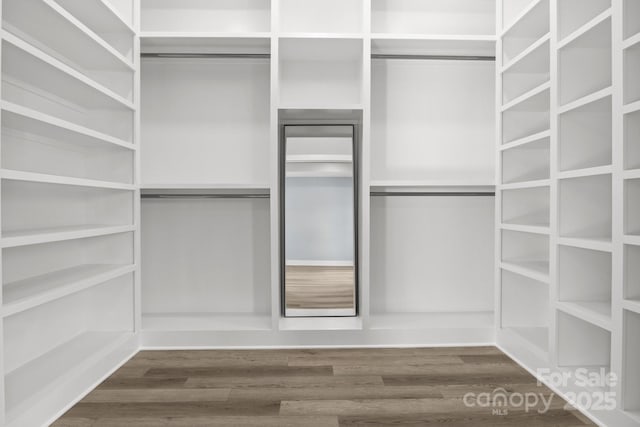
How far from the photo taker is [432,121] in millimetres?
2895

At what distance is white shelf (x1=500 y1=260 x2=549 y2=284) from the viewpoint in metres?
2.12

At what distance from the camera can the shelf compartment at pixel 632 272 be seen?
1547mm

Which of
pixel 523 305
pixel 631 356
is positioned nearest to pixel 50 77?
pixel 631 356

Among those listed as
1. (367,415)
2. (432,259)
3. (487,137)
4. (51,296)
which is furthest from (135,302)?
(487,137)

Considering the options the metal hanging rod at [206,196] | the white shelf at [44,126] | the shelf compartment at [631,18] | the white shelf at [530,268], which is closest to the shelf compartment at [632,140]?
the shelf compartment at [631,18]

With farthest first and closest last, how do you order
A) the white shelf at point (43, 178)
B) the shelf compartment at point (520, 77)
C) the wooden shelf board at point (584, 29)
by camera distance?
1. the shelf compartment at point (520, 77)
2. the wooden shelf board at point (584, 29)
3. the white shelf at point (43, 178)

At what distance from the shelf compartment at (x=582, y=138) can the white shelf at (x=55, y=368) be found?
7.40 ft

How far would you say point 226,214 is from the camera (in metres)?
2.87

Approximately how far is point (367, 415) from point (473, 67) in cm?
220

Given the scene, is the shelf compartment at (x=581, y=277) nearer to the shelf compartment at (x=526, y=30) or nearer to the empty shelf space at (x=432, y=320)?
the empty shelf space at (x=432, y=320)

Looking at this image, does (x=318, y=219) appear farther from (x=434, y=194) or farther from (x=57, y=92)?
(x=57, y=92)

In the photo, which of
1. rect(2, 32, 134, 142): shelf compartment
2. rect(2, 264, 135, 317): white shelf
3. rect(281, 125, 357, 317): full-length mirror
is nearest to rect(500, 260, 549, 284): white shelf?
rect(281, 125, 357, 317): full-length mirror

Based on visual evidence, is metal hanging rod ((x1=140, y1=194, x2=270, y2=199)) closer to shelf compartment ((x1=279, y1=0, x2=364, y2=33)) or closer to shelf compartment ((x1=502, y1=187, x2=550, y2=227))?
shelf compartment ((x1=279, y1=0, x2=364, y2=33))

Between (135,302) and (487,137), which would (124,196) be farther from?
(487,137)
